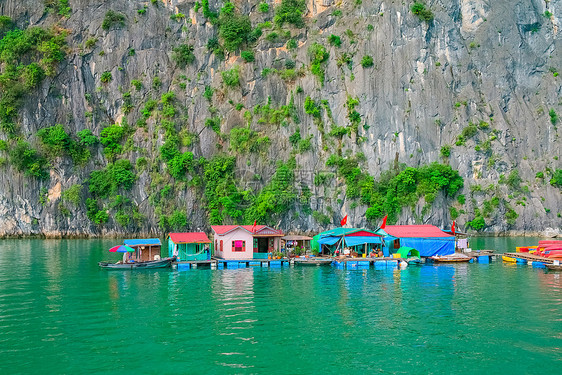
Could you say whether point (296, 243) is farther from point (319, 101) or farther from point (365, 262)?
point (319, 101)

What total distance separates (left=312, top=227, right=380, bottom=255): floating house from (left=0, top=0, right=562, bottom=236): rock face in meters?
27.6

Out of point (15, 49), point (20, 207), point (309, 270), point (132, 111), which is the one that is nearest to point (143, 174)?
point (132, 111)

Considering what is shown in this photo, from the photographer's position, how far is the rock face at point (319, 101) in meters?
77.4

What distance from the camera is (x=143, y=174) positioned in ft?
262

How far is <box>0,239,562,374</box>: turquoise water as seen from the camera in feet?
63.5

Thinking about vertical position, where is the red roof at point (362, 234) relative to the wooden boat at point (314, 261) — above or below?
above

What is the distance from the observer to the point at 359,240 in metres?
47.6

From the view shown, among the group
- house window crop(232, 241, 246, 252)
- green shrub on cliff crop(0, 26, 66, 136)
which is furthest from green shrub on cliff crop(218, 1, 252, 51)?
house window crop(232, 241, 246, 252)

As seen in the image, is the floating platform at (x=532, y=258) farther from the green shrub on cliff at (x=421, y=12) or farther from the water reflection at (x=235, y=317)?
the green shrub on cliff at (x=421, y=12)

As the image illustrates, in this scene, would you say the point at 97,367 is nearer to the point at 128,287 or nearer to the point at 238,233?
the point at 128,287

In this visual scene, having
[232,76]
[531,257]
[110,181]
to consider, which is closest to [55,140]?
[110,181]

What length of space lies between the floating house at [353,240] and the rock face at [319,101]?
27648 millimetres

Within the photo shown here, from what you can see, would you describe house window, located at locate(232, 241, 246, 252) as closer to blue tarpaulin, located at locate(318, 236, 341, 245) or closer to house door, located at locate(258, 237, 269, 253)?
house door, located at locate(258, 237, 269, 253)

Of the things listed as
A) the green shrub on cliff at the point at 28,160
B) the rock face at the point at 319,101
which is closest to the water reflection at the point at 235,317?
the rock face at the point at 319,101
